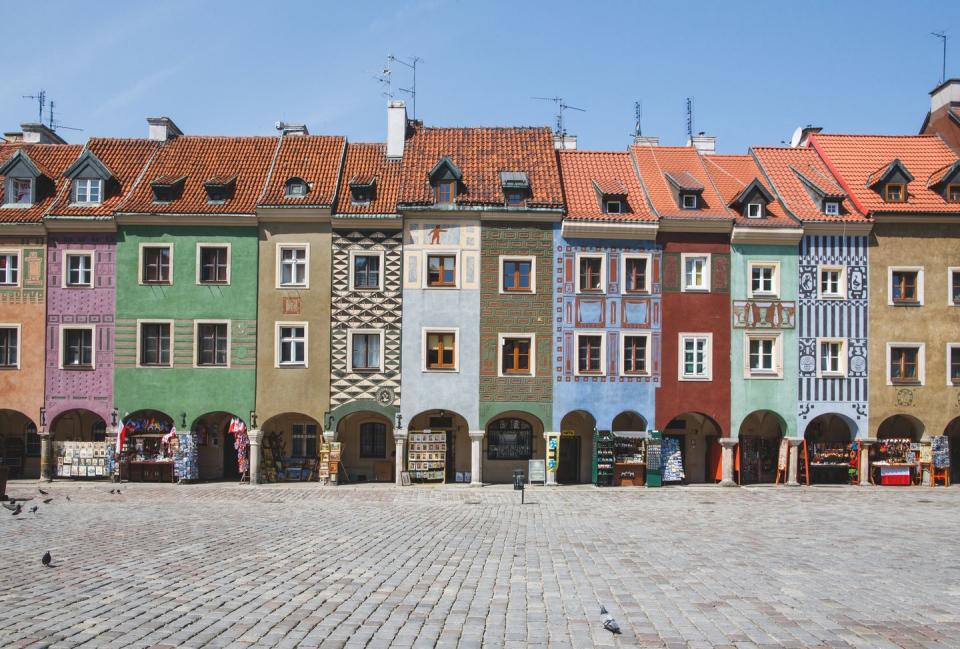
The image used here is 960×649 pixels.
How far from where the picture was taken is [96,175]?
3597cm

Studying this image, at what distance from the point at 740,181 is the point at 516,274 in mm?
10614

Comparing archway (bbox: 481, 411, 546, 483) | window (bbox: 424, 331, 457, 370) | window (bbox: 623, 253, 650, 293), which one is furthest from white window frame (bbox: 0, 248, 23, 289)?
window (bbox: 623, 253, 650, 293)

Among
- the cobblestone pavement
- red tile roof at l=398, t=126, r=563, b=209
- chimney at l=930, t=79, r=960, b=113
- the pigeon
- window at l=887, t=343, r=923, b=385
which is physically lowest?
the cobblestone pavement

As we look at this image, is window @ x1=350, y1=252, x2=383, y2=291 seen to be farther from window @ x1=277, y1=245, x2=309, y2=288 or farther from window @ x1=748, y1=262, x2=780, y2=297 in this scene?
window @ x1=748, y1=262, x2=780, y2=297

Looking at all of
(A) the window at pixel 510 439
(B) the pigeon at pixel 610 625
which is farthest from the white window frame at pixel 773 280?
(B) the pigeon at pixel 610 625

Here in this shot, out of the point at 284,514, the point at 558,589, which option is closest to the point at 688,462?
the point at 284,514

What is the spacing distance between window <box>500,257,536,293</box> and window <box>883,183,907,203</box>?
1449cm

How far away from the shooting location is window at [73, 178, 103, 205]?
35.9 metres

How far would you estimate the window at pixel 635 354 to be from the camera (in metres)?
35.0

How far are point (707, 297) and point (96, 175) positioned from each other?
81.4ft

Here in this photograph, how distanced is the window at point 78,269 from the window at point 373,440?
40.3 ft

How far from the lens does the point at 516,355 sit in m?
35.0

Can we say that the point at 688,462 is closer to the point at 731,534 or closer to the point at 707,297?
the point at 707,297

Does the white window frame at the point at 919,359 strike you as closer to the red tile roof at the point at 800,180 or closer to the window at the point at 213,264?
the red tile roof at the point at 800,180
